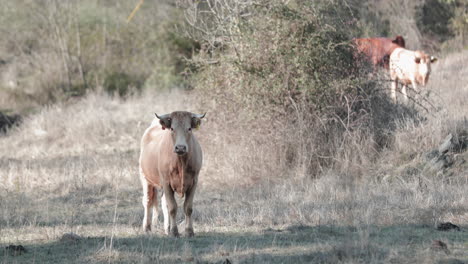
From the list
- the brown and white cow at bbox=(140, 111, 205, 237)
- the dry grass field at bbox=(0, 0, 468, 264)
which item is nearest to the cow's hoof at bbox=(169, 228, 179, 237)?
the brown and white cow at bbox=(140, 111, 205, 237)

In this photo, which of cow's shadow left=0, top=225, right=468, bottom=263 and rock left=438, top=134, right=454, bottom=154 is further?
rock left=438, top=134, right=454, bottom=154

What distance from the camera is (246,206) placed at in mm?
11727

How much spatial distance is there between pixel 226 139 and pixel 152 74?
15.7 metres

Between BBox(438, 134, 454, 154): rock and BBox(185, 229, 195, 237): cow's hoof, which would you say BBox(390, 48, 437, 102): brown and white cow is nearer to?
BBox(438, 134, 454, 154): rock

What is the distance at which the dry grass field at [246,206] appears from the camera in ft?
25.3

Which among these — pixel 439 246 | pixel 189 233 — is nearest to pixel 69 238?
pixel 189 233

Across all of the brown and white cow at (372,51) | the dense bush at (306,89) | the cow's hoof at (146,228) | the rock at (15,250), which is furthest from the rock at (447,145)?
the rock at (15,250)

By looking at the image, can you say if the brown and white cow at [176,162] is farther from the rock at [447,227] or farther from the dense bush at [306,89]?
the dense bush at [306,89]

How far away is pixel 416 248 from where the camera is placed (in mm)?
7574

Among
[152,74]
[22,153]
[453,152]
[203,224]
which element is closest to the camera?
[203,224]

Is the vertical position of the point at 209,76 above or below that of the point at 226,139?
above

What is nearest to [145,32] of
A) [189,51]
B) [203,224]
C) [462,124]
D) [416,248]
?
[189,51]

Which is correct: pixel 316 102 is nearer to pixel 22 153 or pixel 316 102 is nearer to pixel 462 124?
pixel 462 124

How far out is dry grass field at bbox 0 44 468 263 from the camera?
771cm
